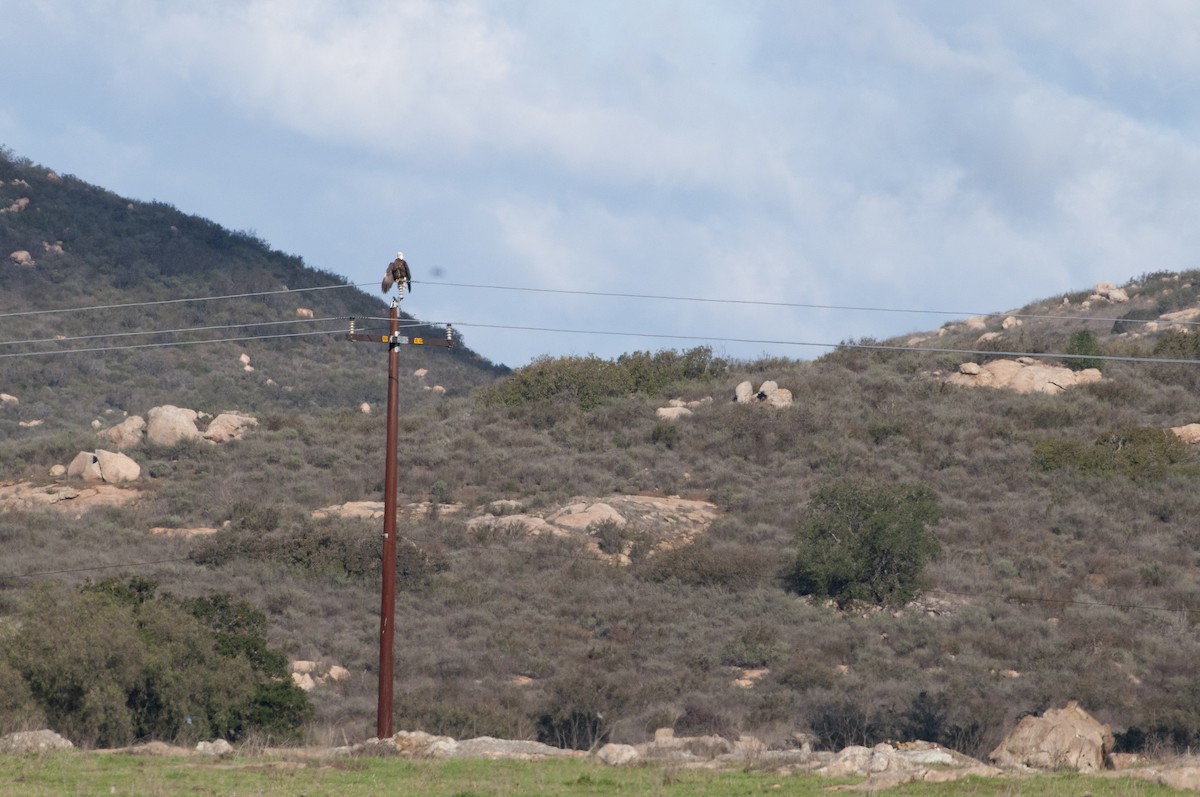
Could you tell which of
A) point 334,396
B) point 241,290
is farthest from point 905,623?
point 241,290

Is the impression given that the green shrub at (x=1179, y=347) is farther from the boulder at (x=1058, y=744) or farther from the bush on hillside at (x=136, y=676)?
the bush on hillside at (x=136, y=676)

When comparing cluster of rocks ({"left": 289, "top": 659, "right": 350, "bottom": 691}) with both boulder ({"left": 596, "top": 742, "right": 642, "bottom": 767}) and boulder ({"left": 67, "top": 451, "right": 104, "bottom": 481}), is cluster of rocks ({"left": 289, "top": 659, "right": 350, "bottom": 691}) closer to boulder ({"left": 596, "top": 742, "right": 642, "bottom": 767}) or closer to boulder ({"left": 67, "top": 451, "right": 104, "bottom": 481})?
boulder ({"left": 596, "top": 742, "right": 642, "bottom": 767})

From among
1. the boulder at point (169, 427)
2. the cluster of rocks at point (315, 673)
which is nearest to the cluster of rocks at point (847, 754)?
the cluster of rocks at point (315, 673)

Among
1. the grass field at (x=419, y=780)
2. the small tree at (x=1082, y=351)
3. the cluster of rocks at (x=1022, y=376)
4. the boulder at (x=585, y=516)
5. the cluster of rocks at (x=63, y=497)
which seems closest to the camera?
the grass field at (x=419, y=780)

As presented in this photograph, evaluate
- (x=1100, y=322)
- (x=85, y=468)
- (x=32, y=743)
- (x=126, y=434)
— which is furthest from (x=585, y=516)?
(x=1100, y=322)

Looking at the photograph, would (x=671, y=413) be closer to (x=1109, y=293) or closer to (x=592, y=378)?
(x=592, y=378)

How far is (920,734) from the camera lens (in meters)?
22.8

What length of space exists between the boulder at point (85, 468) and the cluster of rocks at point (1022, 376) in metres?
32.1

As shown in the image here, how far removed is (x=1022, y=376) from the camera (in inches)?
2044

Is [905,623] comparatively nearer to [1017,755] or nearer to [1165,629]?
[1165,629]

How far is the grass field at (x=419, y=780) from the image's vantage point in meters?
13.2

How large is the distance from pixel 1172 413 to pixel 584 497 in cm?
2232

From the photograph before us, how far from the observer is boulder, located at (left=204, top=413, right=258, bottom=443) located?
48.6m

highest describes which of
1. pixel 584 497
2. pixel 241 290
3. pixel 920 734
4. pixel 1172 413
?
pixel 241 290
